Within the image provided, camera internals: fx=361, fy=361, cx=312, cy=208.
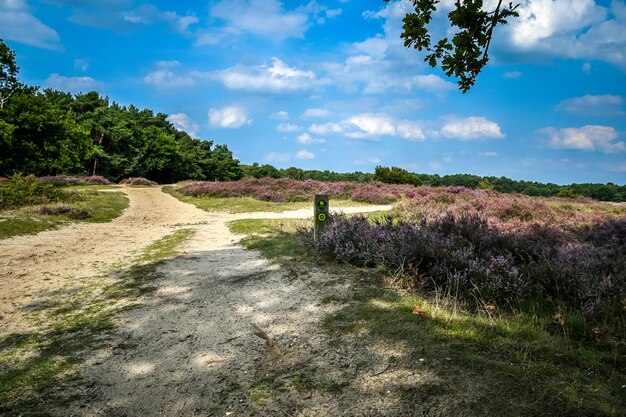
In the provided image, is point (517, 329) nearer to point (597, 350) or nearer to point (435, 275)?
point (597, 350)

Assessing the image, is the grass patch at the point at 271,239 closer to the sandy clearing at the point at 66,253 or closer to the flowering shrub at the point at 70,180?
the sandy clearing at the point at 66,253

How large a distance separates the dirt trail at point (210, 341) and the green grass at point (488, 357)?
1.29 ft

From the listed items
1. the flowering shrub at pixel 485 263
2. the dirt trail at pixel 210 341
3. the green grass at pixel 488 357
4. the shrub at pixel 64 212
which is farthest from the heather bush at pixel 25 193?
the green grass at pixel 488 357

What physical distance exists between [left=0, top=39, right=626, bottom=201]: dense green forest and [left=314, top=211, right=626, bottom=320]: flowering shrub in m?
27.0

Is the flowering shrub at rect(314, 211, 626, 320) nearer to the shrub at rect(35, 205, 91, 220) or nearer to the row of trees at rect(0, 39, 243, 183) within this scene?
the shrub at rect(35, 205, 91, 220)

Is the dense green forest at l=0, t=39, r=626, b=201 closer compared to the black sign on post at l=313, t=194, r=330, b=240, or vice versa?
the black sign on post at l=313, t=194, r=330, b=240

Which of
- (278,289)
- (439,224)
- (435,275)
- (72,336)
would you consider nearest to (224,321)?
(278,289)

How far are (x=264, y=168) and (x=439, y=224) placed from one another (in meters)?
90.1

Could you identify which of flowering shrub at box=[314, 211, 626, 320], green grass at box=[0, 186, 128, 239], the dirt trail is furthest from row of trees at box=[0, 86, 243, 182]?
flowering shrub at box=[314, 211, 626, 320]

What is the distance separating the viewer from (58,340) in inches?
159

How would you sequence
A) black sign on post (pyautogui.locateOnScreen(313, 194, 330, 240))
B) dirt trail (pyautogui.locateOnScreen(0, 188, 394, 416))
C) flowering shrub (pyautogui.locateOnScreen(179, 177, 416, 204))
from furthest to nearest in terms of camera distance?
flowering shrub (pyautogui.locateOnScreen(179, 177, 416, 204)), black sign on post (pyautogui.locateOnScreen(313, 194, 330, 240)), dirt trail (pyautogui.locateOnScreen(0, 188, 394, 416))

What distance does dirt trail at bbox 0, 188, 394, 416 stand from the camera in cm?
278

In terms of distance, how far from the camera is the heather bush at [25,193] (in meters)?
14.8

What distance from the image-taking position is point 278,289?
214 inches
